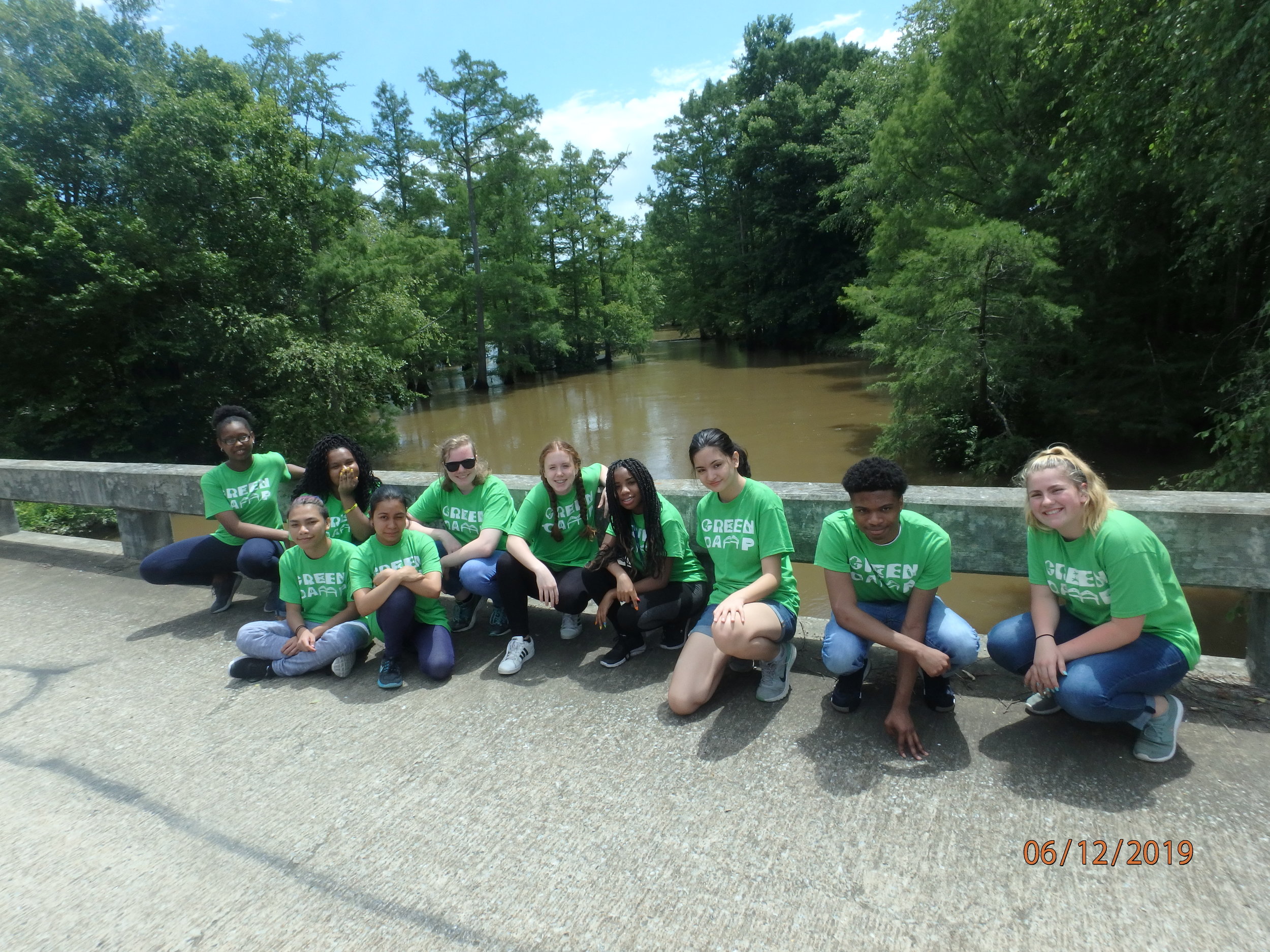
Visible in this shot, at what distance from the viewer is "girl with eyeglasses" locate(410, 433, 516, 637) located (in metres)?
4.18

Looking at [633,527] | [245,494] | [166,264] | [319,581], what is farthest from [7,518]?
[166,264]

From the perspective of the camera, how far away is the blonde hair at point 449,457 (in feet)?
14.2

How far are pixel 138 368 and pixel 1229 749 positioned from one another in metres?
18.7

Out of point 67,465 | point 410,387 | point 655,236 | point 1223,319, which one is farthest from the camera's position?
point 655,236

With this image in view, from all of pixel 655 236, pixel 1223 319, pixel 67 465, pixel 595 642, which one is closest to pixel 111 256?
pixel 67 465

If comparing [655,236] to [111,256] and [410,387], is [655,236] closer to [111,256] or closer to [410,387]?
[410,387]

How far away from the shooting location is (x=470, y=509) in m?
4.40

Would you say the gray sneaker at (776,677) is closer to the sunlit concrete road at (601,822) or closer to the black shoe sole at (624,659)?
the sunlit concrete road at (601,822)

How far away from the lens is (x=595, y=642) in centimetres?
404

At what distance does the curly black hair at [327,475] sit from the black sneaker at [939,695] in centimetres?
318

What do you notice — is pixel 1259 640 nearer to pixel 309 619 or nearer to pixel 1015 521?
pixel 1015 521

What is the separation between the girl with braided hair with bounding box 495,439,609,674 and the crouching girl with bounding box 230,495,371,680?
766mm

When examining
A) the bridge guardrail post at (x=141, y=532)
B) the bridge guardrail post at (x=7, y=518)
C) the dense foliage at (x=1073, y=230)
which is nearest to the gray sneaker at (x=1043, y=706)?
the dense foliage at (x=1073, y=230)

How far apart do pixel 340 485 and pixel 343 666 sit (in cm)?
114
